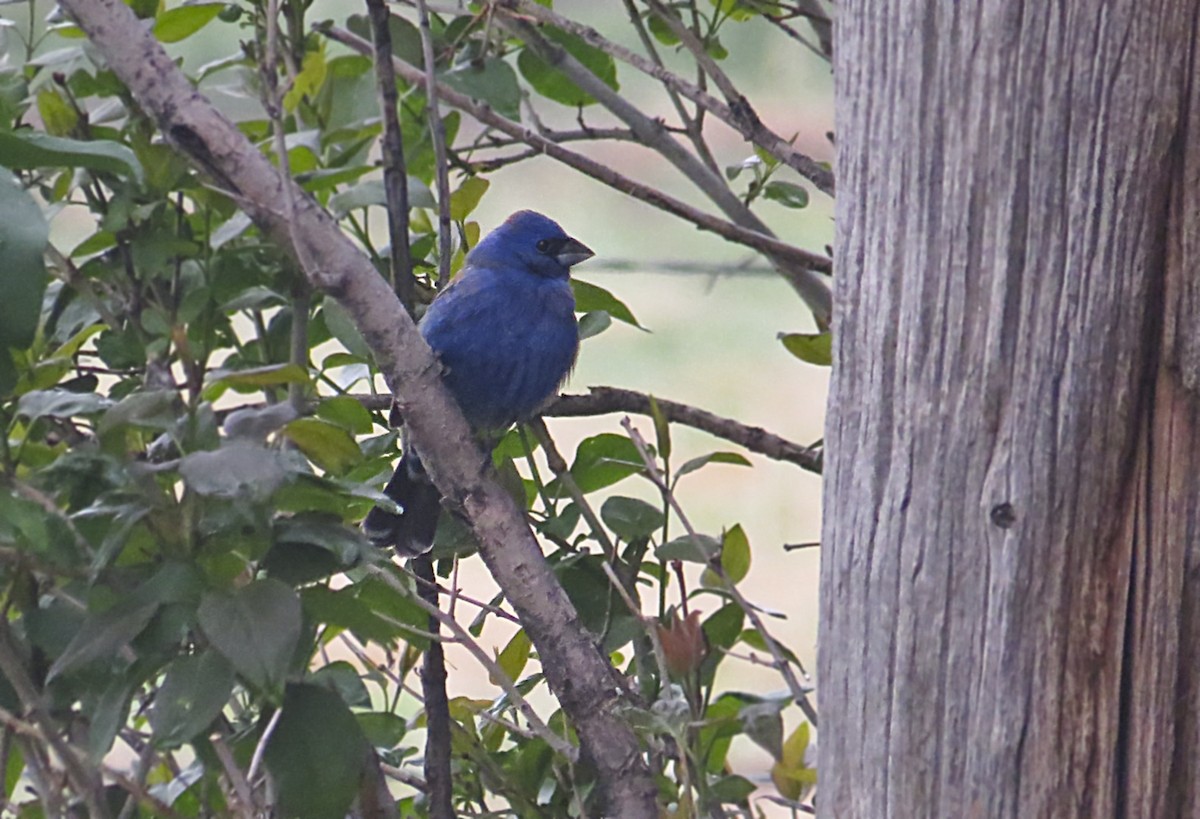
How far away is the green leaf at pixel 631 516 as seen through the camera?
1.56 m

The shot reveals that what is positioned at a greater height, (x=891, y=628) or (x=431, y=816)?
(x=891, y=628)

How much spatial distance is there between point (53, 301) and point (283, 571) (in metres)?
0.70

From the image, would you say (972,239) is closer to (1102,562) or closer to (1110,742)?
(1102,562)

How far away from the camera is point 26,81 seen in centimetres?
172

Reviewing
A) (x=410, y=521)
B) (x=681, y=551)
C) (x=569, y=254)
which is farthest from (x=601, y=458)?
(x=569, y=254)

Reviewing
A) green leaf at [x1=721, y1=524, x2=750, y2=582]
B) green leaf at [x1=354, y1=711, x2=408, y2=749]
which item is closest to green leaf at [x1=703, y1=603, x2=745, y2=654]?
green leaf at [x1=721, y1=524, x2=750, y2=582]

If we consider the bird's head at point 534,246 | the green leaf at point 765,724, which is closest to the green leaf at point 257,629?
the green leaf at point 765,724

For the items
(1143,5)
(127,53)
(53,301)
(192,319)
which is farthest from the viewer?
(53,301)

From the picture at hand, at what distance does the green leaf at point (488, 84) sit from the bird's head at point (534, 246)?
761mm

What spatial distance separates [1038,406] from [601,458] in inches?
27.6

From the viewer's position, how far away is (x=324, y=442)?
1.32m

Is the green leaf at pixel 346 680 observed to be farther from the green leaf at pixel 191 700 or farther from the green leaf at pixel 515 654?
the green leaf at pixel 191 700

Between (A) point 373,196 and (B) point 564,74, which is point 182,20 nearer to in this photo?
(A) point 373,196

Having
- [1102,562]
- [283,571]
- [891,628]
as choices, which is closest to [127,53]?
[283,571]
